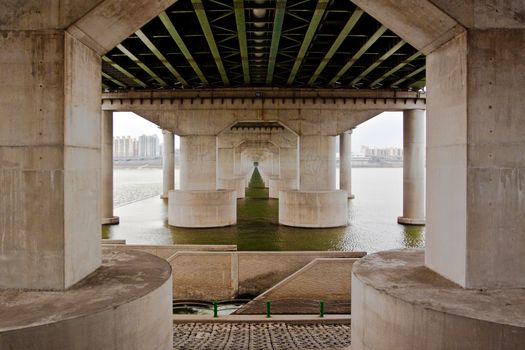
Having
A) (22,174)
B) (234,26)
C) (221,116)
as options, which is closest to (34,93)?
(22,174)

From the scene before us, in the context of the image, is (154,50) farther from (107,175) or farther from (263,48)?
(107,175)

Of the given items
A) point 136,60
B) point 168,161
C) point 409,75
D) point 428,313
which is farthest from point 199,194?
point 428,313

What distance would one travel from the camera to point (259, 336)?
474 inches

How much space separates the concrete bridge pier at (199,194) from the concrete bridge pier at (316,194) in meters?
4.35

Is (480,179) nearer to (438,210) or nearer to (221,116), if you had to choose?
(438,210)

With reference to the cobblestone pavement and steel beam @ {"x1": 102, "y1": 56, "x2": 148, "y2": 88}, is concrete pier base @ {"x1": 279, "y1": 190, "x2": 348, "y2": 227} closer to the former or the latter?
steel beam @ {"x1": 102, "y1": 56, "x2": 148, "y2": 88}

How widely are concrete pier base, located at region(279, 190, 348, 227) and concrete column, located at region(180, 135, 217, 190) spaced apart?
19.6ft

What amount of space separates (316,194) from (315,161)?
108 inches

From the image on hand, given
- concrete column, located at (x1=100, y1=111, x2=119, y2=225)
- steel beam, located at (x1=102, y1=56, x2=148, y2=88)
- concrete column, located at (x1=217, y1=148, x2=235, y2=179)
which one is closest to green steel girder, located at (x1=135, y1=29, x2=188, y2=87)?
steel beam, located at (x1=102, y1=56, x2=148, y2=88)

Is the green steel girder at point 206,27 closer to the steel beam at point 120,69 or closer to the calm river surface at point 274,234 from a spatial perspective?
the steel beam at point 120,69

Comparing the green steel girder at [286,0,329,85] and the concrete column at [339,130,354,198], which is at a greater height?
the green steel girder at [286,0,329,85]

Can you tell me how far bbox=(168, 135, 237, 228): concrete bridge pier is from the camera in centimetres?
2920

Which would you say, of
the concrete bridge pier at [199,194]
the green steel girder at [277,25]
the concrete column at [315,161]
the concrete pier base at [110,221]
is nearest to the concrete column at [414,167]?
the concrete column at [315,161]

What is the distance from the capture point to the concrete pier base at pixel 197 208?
29.2m
